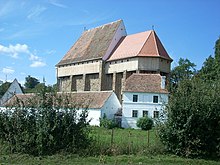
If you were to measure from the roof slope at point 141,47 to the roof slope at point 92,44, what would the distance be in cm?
340

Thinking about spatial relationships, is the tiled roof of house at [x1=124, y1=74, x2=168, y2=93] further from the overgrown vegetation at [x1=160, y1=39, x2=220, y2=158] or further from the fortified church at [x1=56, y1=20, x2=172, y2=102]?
the overgrown vegetation at [x1=160, y1=39, x2=220, y2=158]

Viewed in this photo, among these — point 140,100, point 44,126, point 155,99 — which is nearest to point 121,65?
point 140,100

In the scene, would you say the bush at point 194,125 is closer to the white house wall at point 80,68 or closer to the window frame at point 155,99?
the window frame at point 155,99

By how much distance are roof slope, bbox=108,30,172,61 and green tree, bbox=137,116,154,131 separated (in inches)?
655

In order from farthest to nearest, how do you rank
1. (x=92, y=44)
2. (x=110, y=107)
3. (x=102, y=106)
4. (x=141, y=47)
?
(x=92, y=44) → (x=141, y=47) → (x=110, y=107) → (x=102, y=106)

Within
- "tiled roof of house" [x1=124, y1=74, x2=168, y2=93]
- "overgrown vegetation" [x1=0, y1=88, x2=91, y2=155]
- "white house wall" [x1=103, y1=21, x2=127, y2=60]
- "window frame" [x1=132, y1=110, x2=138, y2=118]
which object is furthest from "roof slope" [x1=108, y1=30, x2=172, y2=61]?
"overgrown vegetation" [x1=0, y1=88, x2=91, y2=155]

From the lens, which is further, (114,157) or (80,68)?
(80,68)

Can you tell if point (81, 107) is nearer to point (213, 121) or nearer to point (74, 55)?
point (213, 121)

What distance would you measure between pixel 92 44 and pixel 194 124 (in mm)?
58469

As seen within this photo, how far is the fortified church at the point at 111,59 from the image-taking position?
58.8 m

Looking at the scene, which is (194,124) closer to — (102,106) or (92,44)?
(102,106)

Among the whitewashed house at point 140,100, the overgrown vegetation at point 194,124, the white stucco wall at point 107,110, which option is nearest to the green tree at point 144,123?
the whitewashed house at point 140,100

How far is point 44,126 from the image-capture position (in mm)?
14016

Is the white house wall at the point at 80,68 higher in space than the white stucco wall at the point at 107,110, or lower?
higher
